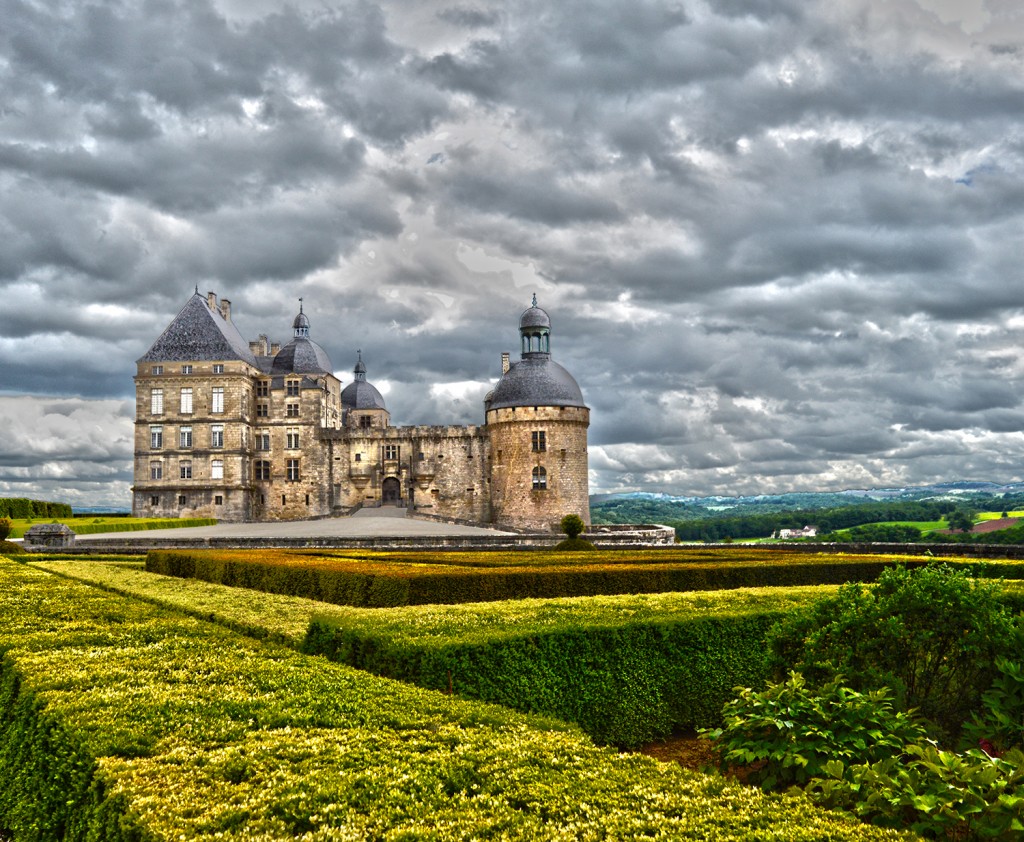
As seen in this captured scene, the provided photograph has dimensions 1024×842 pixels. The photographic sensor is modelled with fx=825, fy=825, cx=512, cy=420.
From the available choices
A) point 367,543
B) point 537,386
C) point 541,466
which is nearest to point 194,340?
point 537,386

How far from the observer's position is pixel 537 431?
54469 millimetres

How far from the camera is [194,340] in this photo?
57688 mm

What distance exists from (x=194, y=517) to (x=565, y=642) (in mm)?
51731

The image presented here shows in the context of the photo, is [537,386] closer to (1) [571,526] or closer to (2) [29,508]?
(1) [571,526]

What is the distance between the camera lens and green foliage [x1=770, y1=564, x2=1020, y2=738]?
6996 millimetres

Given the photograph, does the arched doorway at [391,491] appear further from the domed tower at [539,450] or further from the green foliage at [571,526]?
the green foliage at [571,526]

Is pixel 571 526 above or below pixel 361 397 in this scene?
below

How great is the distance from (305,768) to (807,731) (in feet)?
10.5

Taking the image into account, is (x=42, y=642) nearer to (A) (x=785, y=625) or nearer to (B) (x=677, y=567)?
(A) (x=785, y=625)

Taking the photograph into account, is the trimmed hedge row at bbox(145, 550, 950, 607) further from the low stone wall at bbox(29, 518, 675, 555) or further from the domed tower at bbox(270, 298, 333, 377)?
the domed tower at bbox(270, 298, 333, 377)

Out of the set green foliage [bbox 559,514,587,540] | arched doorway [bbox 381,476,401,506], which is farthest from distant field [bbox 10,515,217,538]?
green foliage [bbox 559,514,587,540]

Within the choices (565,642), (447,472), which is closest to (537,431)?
(447,472)

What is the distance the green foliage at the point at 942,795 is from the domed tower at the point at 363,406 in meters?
64.7

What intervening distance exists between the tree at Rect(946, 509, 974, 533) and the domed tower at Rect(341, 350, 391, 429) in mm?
46414
